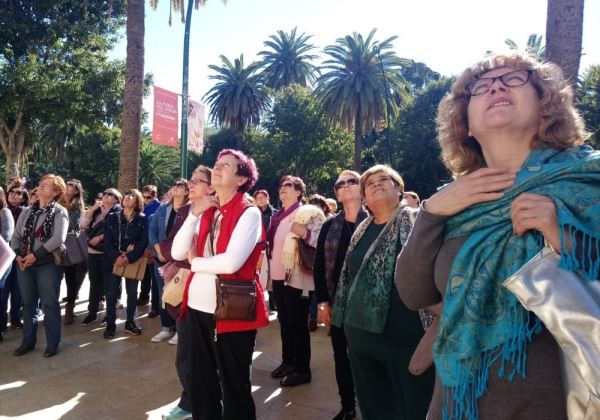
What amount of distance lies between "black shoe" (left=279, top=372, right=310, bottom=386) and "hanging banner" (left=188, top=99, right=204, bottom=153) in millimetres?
6982

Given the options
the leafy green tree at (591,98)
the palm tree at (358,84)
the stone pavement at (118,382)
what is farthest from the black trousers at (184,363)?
the palm tree at (358,84)

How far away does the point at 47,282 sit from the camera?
531 centimetres

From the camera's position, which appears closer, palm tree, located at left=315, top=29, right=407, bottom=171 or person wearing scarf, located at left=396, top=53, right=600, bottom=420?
person wearing scarf, located at left=396, top=53, right=600, bottom=420

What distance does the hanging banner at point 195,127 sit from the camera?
10.4m

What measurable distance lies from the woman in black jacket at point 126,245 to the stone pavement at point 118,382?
411mm

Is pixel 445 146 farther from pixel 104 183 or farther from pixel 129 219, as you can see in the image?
→ pixel 104 183

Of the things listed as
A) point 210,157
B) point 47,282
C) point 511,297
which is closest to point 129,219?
point 47,282

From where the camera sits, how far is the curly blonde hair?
145cm

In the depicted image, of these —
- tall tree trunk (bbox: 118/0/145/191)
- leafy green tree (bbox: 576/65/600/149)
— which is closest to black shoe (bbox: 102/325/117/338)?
tall tree trunk (bbox: 118/0/145/191)

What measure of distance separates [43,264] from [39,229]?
0.41 meters

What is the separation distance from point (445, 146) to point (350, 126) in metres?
29.6

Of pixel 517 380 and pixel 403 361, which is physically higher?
pixel 517 380

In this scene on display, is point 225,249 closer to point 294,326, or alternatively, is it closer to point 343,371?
point 343,371

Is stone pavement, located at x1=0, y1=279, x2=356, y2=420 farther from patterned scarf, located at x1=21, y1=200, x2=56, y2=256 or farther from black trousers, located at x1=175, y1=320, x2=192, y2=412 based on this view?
patterned scarf, located at x1=21, y1=200, x2=56, y2=256
